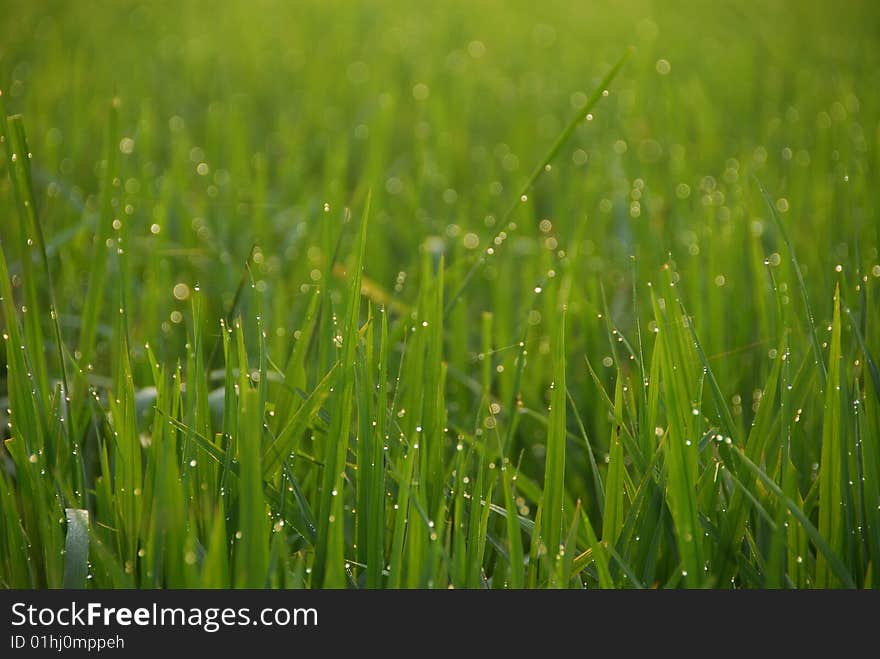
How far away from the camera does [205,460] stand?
72 cm

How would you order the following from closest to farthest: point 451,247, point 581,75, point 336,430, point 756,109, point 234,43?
point 336,430
point 451,247
point 756,109
point 581,75
point 234,43

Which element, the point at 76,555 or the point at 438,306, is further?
the point at 438,306

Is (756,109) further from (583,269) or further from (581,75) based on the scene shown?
(583,269)

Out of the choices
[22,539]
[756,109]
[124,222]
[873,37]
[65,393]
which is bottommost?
[22,539]

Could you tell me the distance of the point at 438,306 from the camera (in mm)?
805

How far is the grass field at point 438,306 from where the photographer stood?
68 centimetres

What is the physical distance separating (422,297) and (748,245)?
29.2 inches

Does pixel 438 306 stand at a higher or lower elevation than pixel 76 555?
higher

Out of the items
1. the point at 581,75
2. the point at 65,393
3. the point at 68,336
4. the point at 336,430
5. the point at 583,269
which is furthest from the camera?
the point at 581,75

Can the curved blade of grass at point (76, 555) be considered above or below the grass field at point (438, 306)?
below

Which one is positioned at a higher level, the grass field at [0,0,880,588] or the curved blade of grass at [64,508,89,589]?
the grass field at [0,0,880,588]

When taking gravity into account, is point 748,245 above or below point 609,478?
above

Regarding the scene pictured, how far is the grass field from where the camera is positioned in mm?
682

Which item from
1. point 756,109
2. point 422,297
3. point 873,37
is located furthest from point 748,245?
point 873,37
